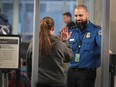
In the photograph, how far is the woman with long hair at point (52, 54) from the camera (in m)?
3.15

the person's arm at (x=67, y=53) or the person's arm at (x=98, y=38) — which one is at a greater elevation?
the person's arm at (x=98, y=38)

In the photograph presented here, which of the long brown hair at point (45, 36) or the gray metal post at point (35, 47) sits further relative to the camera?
the gray metal post at point (35, 47)

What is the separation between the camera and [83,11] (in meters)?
3.39

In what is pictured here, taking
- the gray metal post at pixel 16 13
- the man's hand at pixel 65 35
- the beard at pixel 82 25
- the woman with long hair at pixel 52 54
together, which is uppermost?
the gray metal post at pixel 16 13

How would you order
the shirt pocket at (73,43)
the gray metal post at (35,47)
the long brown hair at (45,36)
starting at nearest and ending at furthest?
1. the long brown hair at (45,36)
2. the gray metal post at (35,47)
3. the shirt pocket at (73,43)

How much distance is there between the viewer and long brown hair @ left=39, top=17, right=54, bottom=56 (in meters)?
3.14

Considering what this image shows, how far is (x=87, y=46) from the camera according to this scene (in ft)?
11.0

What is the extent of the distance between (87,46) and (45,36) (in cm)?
56

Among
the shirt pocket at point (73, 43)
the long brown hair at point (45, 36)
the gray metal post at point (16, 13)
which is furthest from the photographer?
the gray metal post at point (16, 13)

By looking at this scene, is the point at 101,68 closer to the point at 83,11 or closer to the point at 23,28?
the point at 83,11

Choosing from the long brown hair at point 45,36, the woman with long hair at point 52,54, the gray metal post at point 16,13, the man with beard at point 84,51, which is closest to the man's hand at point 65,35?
the man with beard at point 84,51

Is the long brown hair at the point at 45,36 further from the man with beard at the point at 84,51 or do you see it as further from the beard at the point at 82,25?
the beard at the point at 82,25

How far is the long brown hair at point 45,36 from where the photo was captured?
10.3ft

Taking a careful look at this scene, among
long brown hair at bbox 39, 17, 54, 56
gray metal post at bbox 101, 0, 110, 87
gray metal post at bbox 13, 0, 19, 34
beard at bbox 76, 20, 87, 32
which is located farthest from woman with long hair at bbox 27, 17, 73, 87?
gray metal post at bbox 13, 0, 19, 34
